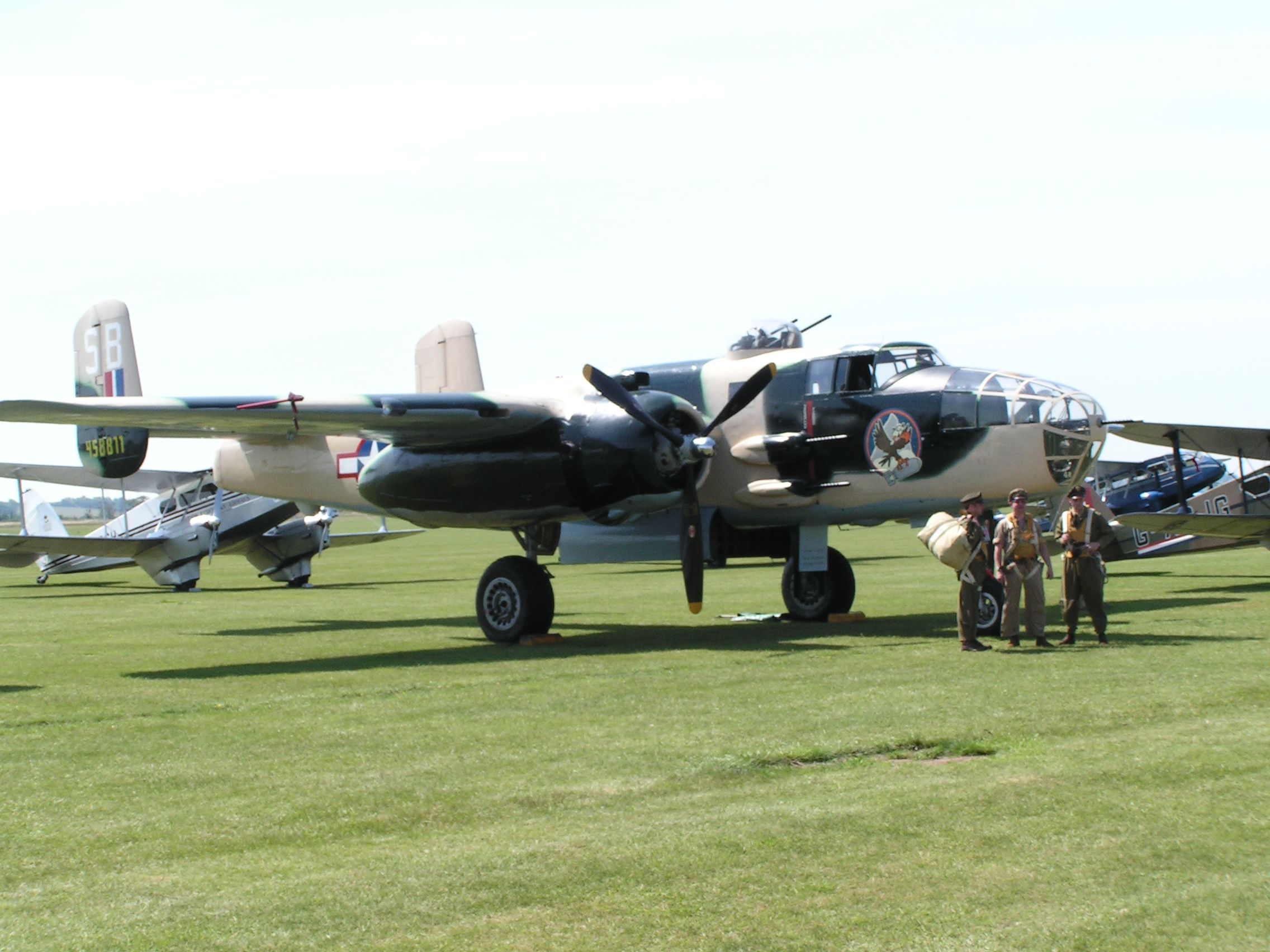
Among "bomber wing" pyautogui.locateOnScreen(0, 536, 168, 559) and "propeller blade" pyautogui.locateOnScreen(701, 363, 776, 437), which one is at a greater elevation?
"propeller blade" pyautogui.locateOnScreen(701, 363, 776, 437)

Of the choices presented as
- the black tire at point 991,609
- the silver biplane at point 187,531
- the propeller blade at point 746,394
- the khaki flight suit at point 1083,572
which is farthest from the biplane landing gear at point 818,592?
the silver biplane at point 187,531

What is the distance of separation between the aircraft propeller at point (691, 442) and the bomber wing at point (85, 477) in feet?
68.4

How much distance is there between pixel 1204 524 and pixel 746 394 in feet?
37.2

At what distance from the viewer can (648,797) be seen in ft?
27.7

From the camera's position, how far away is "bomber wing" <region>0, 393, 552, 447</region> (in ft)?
49.9

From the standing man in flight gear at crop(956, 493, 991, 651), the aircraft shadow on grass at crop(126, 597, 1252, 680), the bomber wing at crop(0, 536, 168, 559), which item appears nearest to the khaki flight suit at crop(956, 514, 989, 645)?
the standing man in flight gear at crop(956, 493, 991, 651)

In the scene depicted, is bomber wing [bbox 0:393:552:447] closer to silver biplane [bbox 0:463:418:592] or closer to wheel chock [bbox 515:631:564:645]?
wheel chock [bbox 515:631:564:645]

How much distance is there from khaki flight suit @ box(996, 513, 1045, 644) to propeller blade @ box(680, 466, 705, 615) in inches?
148

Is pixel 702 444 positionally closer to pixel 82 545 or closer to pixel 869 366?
pixel 869 366

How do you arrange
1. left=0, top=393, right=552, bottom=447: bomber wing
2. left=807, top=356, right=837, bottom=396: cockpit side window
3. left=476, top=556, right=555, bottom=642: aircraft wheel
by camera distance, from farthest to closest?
left=476, top=556, right=555, bottom=642: aircraft wheel < left=807, top=356, right=837, bottom=396: cockpit side window < left=0, top=393, right=552, bottom=447: bomber wing

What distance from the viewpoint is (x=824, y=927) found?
5.91 metres

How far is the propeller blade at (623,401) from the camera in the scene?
17062mm

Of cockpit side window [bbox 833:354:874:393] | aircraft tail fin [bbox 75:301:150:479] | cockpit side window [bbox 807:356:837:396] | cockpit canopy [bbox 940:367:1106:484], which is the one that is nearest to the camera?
cockpit canopy [bbox 940:367:1106:484]

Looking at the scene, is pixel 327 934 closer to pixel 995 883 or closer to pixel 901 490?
pixel 995 883
